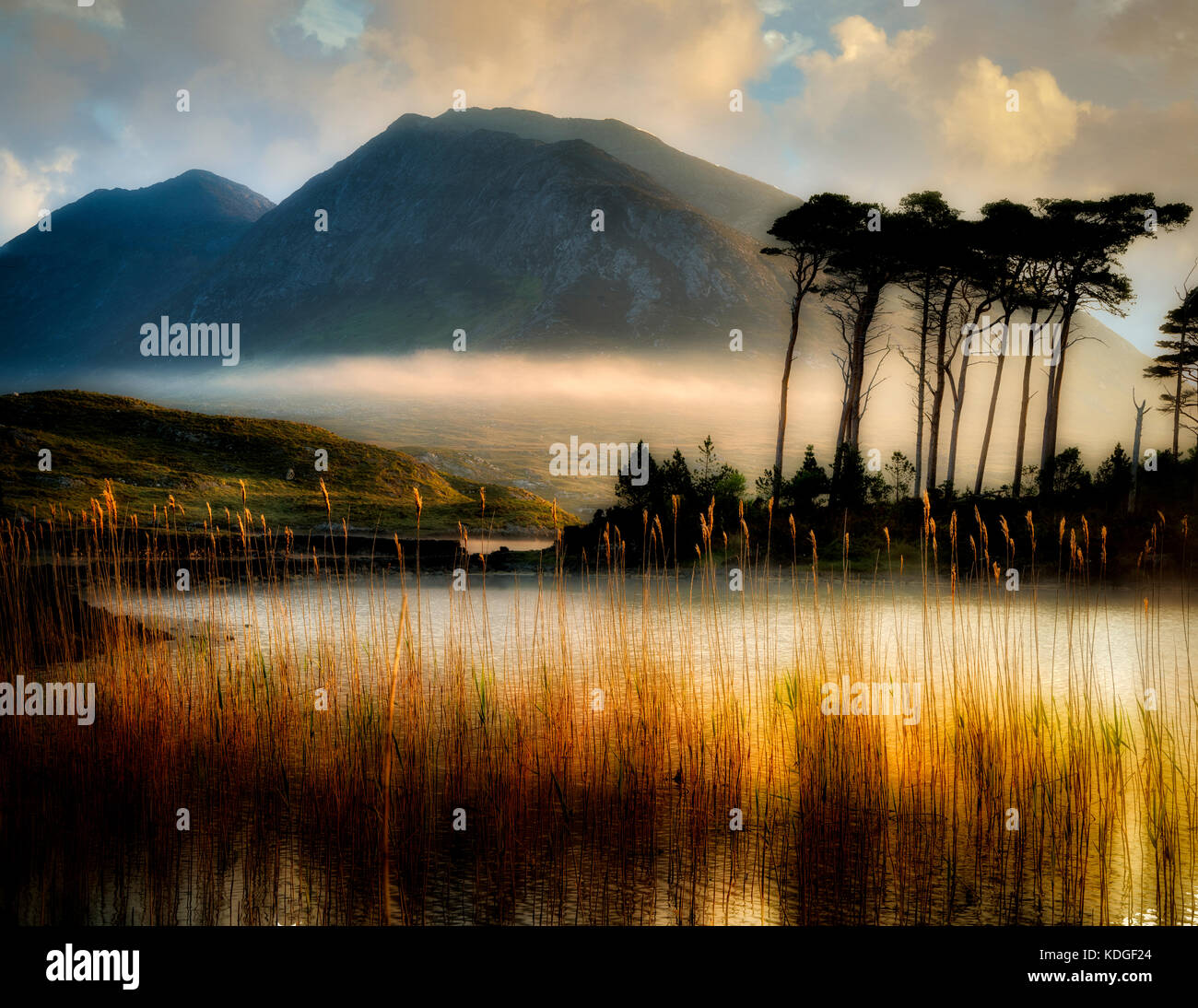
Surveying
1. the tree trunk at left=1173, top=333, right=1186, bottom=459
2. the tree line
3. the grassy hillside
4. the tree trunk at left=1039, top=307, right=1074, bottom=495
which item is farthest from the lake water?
the grassy hillside

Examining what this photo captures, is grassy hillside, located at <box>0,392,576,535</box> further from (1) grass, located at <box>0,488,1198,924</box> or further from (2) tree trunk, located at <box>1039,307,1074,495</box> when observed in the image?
(1) grass, located at <box>0,488,1198,924</box>

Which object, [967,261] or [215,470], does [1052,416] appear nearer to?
[967,261]

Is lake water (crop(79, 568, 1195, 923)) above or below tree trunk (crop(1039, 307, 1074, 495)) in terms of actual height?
below

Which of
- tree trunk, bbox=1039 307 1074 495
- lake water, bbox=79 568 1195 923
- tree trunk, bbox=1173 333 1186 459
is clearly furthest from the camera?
tree trunk, bbox=1173 333 1186 459

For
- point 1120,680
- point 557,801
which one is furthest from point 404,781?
point 1120,680

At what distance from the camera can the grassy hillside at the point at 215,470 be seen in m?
45.7

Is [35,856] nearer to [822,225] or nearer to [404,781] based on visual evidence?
[404,781]

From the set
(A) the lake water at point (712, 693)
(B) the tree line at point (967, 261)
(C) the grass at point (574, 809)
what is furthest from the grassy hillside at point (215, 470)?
(C) the grass at point (574, 809)

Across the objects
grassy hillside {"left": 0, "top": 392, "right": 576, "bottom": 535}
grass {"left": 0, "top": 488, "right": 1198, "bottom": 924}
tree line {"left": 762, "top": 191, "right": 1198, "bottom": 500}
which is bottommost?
grass {"left": 0, "top": 488, "right": 1198, "bottom": 924}

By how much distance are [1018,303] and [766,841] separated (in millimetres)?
26409

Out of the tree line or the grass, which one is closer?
the grass

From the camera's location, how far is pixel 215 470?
61.1 metres

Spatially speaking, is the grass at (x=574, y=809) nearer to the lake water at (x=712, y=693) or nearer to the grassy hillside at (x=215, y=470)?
the lake water at (x=712, y=693)

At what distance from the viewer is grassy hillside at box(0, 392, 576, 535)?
4566 cm
